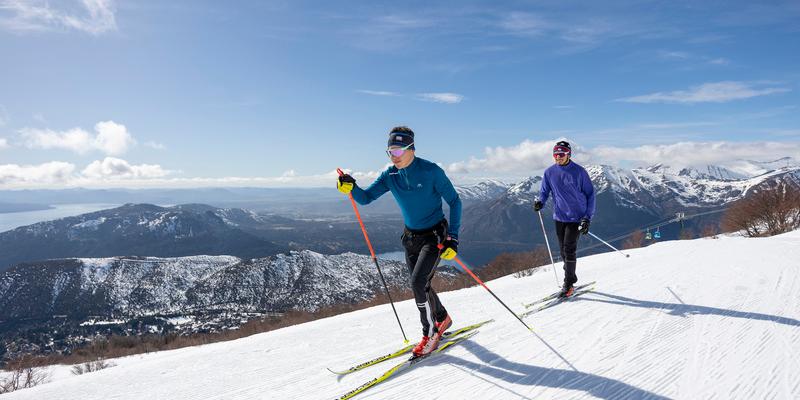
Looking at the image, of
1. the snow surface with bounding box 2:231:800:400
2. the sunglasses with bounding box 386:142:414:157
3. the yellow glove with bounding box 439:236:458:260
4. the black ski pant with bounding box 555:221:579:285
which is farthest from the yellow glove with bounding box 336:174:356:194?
the black ski pant with bounding box 555:221:579:285

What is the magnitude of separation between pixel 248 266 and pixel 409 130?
21137 cm

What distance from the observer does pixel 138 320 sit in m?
153

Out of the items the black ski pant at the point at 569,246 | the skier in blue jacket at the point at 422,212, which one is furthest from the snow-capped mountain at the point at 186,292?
the skier in blue jacket at the point at 422,212

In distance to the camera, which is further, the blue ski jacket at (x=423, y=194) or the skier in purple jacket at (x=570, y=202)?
the skier in purple jacket at (x=570, y=202)

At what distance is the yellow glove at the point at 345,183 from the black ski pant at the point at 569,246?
4344mm

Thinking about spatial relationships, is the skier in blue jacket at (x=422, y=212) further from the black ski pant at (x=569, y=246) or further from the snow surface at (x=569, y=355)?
the black ski pant at (x=569, y=246)

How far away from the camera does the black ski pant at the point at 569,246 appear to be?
7.34 metres

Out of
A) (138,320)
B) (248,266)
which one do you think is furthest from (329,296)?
(138,320)

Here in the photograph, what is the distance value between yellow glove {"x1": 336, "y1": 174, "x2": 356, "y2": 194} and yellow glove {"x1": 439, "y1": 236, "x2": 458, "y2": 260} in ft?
5.13

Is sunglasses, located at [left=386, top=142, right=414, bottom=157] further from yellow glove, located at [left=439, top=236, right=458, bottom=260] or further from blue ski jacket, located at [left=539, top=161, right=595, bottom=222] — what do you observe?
blue ski jacket, located at [left=539, top=161, right=595, bottom=222]

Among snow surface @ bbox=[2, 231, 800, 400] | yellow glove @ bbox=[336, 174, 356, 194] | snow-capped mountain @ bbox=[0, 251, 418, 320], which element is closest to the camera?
snow surface @ bbox=[2, 231, 800, 400]

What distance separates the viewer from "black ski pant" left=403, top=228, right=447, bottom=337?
16.6ft

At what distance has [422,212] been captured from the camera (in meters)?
5.14

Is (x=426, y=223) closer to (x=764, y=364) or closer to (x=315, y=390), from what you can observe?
(x=315, y=390)
